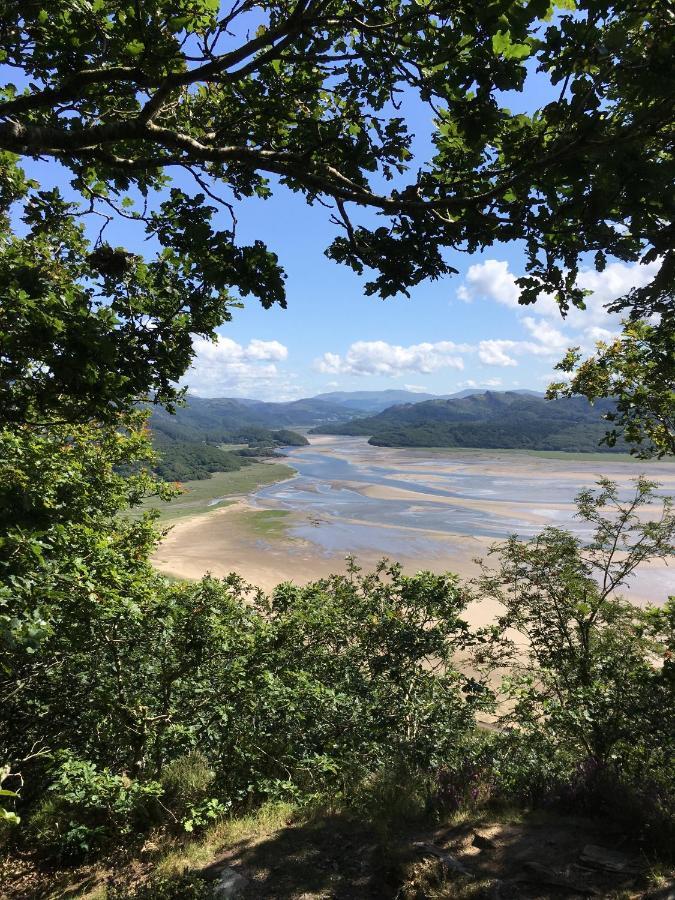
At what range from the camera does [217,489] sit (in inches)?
3329

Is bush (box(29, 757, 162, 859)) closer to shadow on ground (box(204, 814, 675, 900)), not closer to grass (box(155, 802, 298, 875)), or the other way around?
grass (box(155, 802, 298, 875))

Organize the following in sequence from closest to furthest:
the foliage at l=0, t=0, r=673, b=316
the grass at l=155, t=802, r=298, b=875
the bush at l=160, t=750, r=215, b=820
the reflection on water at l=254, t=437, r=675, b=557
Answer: the foliage at l=0, t=0, r=673, b=316, the grass at l=155, t=802, r=298, b=875, the bush at l=160, t=750, r=215, b=820, the reflection on water at l=254, t=437, r=675, b=557

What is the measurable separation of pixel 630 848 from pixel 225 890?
3.92m

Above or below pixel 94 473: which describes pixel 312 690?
below

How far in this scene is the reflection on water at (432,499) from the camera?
4147cm

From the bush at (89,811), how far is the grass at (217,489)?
142ft

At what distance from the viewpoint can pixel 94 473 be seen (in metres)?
9.55

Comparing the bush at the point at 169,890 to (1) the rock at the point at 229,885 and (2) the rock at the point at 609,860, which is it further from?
(2) the rock at the point at 609,860

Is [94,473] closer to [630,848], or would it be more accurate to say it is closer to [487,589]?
[487,589]

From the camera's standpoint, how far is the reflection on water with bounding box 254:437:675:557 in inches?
1633

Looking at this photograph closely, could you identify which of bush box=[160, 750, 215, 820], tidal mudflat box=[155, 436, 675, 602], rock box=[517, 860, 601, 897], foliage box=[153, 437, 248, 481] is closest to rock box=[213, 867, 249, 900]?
bush box=[160, 750, 215, 820]

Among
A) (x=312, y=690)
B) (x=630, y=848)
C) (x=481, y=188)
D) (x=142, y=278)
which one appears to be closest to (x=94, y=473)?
(x=142, y=278)

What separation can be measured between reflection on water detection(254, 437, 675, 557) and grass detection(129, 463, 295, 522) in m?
5.22

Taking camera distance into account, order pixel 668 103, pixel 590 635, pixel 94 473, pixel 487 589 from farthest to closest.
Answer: pixel 94 473 → pixel 487 589 → pixel 590 635 → pixel 668 103
